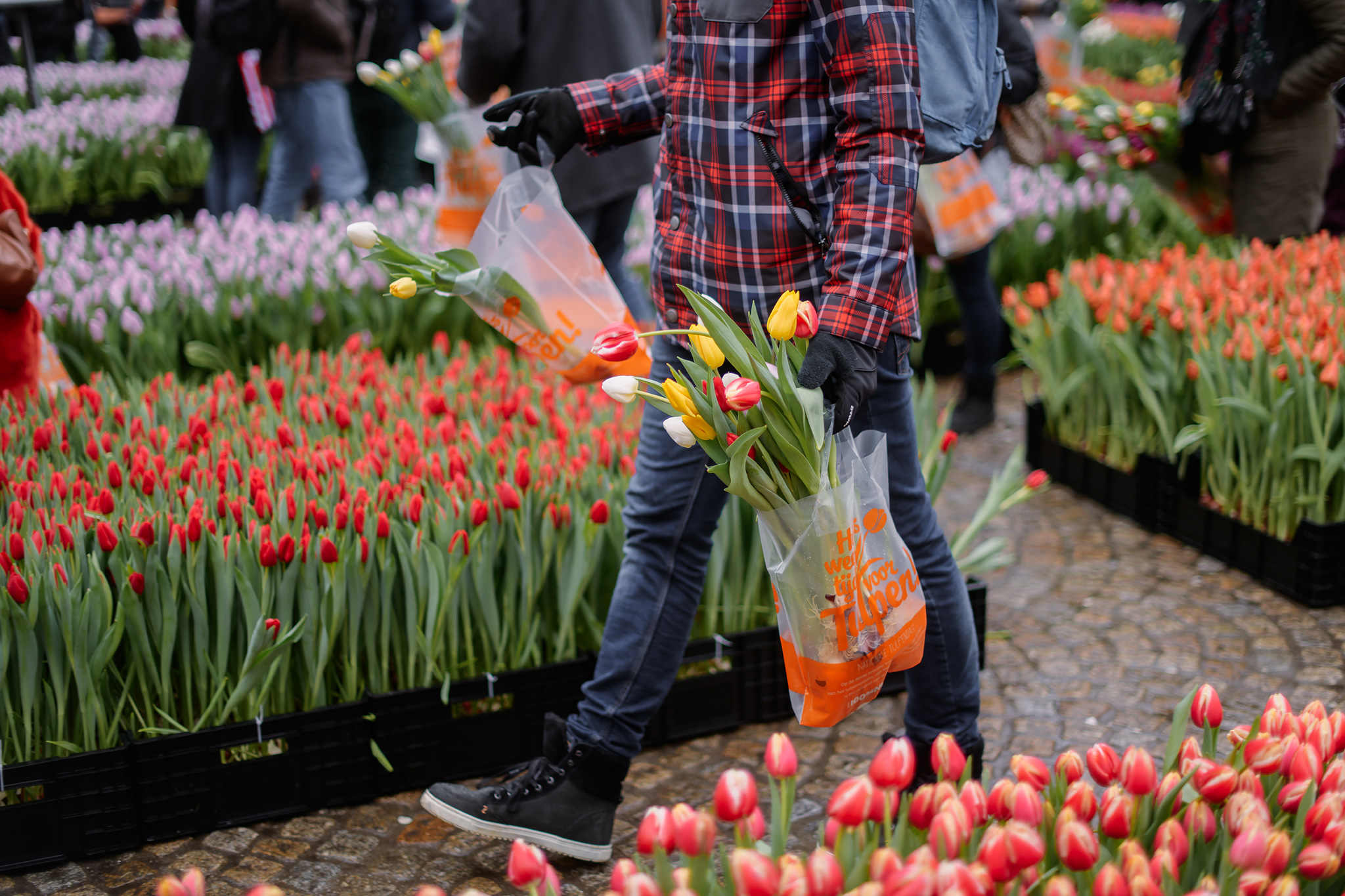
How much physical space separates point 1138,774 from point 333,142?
550 centimetres

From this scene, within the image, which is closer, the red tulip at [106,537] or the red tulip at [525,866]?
the red tulip at [525,866]

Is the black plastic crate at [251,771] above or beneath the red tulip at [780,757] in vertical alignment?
beneath

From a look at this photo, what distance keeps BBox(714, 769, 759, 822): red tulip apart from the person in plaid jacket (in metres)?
0.68

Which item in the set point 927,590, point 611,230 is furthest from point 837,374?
point 611,230

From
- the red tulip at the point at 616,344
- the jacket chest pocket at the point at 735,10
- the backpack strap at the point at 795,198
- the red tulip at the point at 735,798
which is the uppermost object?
the jacket chest pocket at the point at 735,10

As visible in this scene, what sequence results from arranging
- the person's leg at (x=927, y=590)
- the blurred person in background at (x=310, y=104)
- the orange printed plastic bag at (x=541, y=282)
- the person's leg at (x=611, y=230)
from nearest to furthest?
the person's leg at (x=927, y=590), the orange printed plastic bag at (x=541, y=282), the person's leg at (x=611, y=230), the blurred person in background at (x=310, y=104)

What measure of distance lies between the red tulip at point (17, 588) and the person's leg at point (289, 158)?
4061 mm

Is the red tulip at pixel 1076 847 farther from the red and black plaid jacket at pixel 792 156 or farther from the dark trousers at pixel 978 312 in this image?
the dark trousers at pixel 978 312

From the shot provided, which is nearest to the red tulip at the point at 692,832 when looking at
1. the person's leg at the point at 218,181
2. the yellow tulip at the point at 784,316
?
the yellow tulip at the point at 784,316

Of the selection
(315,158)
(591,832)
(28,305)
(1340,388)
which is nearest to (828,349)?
(591,832)

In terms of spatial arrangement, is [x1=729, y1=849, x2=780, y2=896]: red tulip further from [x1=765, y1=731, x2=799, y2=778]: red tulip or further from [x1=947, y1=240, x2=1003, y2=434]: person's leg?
[x1=947, y1=240, x2=1003, y2=434]: person's leg

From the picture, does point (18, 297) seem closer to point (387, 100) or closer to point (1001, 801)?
point (1001, 801)

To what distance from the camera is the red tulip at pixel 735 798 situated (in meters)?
1.32

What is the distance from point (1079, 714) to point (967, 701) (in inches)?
27.8
